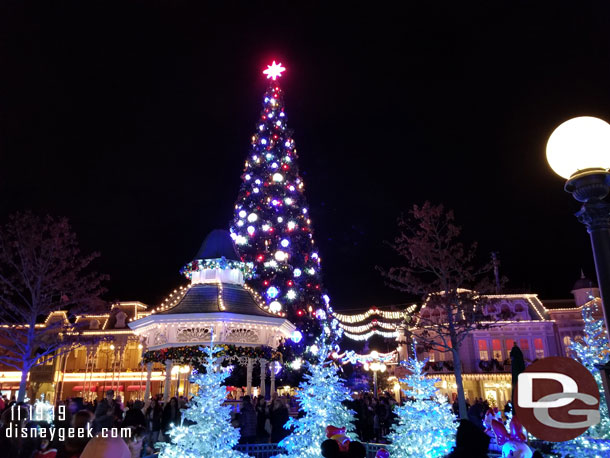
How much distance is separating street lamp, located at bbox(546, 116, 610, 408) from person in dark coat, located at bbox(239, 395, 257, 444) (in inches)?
507

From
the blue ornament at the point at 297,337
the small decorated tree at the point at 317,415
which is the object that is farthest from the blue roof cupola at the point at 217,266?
the small decorated tree at the point at 317,415

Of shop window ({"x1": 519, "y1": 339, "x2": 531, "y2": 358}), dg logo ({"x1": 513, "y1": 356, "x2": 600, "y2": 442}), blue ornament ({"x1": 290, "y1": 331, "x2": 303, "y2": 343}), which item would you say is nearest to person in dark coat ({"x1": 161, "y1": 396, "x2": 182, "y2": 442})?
blue ornament ({"x1": 290, "y1": 331, "x2": 303, "y2": 343})

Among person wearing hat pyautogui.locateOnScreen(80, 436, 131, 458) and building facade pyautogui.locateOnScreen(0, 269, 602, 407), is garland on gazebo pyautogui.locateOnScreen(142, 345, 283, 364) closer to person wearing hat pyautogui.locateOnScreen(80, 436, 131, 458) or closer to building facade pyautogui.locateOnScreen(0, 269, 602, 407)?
building facade pyautogui.locateOnScreen(0, 269, 602, 407)

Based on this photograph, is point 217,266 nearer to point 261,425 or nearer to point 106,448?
point 261,425

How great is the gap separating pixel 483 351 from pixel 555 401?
110ft

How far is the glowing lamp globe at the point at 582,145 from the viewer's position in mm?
3891

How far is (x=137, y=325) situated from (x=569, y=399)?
14.2 m

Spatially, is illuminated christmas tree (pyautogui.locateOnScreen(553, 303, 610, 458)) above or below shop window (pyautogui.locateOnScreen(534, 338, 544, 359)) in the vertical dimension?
below

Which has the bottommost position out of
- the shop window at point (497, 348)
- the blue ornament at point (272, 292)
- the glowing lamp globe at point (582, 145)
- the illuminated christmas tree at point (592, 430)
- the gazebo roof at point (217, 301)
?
the illuminated christmas tree at point (592, 430)

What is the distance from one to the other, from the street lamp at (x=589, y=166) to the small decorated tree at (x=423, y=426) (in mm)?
6341

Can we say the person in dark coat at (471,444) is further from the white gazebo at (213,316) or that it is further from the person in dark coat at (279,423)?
the white gazebo at (213,316)

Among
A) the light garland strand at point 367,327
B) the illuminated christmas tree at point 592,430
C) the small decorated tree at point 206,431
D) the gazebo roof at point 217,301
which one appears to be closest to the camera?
the illuminated christmas tree at point 592,430

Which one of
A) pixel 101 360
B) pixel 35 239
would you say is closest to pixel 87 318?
pixel 101 360

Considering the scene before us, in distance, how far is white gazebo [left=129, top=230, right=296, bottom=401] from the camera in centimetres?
1602
